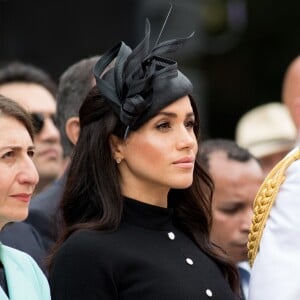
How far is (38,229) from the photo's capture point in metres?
6.26

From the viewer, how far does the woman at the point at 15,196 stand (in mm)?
5105

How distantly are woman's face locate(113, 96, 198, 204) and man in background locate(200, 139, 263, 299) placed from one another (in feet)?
4.86

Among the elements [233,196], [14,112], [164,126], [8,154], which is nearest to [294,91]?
[233,196]

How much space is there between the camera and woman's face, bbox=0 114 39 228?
16.9 ft

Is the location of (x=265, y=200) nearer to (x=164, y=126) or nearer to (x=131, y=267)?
(x=164, y=126)

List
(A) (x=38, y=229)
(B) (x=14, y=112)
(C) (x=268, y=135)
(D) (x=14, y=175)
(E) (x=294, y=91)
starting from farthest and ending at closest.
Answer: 1. (C) (x=268, y=135)
2. (E) (x=294, y=91)
3. (A) (x=38, y=229)
4. (B) (x=14, y=112)
5. (D) (x=14, y=175)

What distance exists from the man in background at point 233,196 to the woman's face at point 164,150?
1.48 m

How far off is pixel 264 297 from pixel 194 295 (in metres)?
0.26

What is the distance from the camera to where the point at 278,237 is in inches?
209

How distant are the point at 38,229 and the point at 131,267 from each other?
1.15 metres

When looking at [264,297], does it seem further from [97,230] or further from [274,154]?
[274,154]

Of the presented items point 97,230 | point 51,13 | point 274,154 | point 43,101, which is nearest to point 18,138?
point 97,230

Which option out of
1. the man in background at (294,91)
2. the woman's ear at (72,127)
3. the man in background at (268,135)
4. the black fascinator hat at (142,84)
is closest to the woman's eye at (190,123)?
the black fascinator hat at (142,84)

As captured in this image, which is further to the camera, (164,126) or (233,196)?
(233,196)
